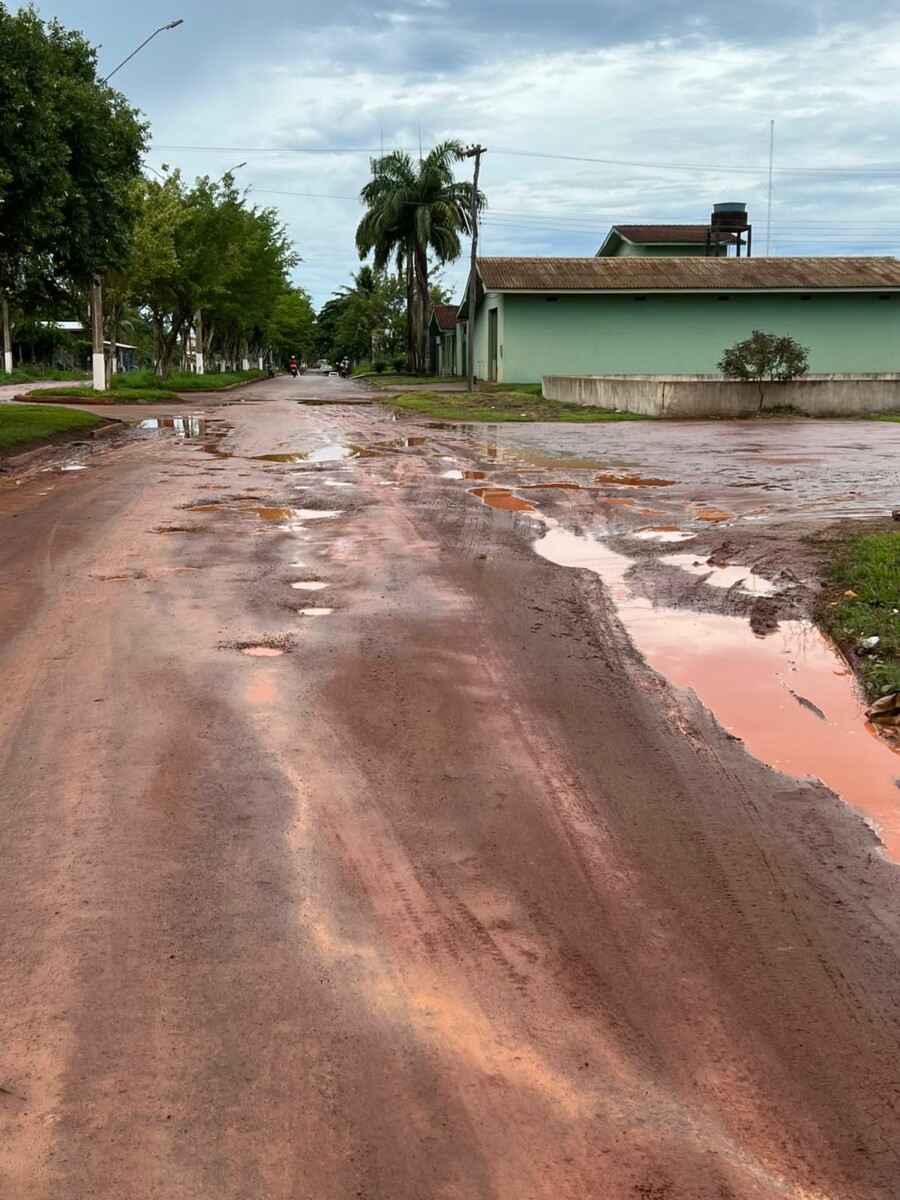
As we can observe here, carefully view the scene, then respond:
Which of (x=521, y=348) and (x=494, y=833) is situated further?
(x=521, y=348)

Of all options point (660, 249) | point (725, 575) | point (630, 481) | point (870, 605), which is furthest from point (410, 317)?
point (870, 605)

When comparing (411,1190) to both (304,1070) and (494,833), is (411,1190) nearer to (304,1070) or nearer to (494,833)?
(304,1070)

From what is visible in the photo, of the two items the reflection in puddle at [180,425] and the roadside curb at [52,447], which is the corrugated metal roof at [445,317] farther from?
the roadside curb at [52,447]

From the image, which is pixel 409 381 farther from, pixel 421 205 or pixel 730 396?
pixel 730 396

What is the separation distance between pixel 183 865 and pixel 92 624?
11.0 feet

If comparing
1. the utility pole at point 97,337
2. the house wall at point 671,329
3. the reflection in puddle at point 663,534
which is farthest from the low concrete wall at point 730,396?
the reflection in puddle at point 663,534

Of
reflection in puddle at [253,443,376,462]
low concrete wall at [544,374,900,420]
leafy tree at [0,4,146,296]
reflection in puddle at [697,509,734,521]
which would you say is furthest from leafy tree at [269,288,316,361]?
reflection in puddle at [697,509,734,521]

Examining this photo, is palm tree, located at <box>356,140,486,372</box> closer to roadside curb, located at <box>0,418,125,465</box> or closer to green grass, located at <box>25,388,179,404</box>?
green grass, located at <box>25,388,179,404</box>

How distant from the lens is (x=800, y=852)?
13.4 ft

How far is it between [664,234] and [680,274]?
14425mm

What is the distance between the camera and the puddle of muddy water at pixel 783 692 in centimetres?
484

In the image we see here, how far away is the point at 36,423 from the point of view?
71.8 ft

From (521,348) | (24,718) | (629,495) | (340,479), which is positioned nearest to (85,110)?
(340,479)

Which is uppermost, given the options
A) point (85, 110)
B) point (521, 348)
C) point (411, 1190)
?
point (85, 110)
